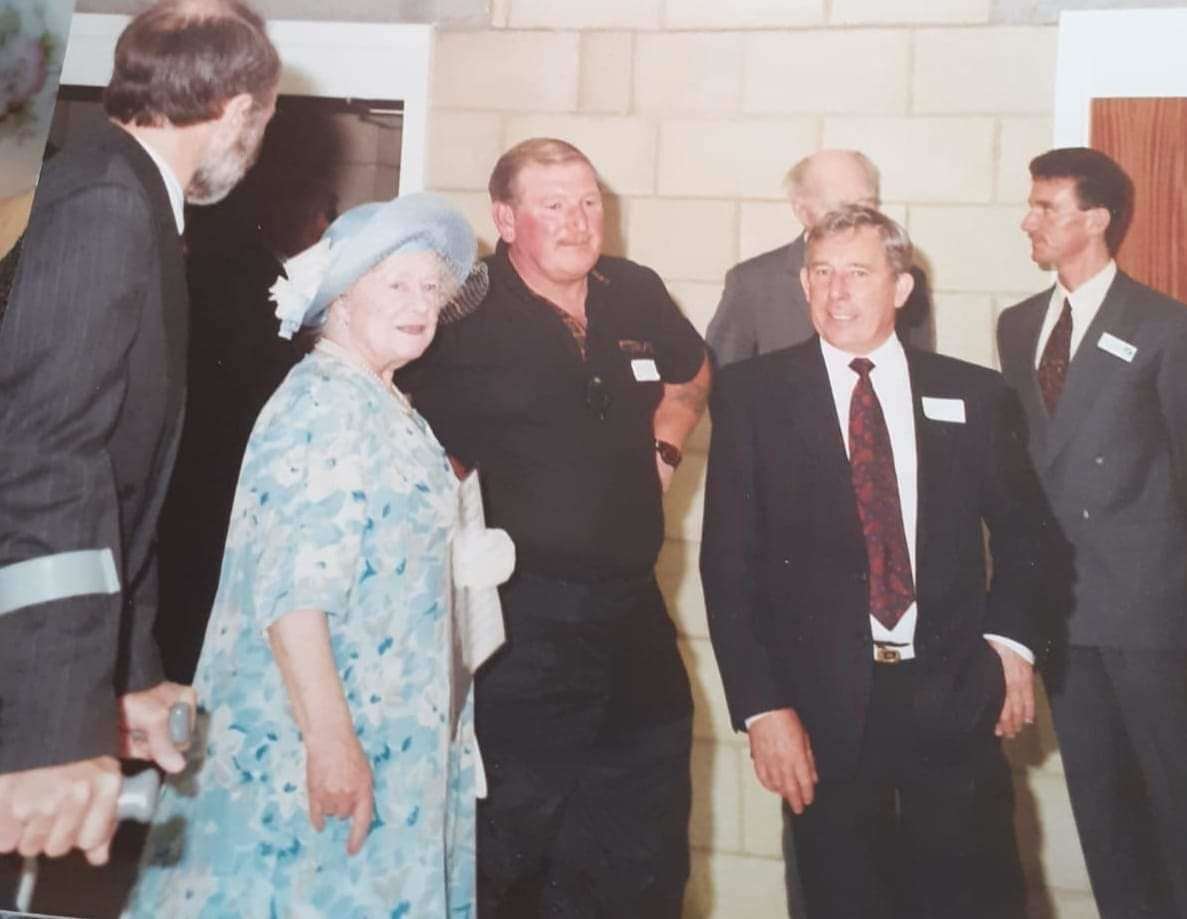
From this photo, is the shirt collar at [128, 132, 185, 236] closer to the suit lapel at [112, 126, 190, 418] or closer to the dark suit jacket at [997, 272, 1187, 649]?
the suit lapel at [112, 126, 190, 418]

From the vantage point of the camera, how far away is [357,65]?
1493 millimetres

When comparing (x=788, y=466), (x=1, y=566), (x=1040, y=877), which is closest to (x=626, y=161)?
(x=788, y=466)

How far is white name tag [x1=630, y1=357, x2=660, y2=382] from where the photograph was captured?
1376 millimetres

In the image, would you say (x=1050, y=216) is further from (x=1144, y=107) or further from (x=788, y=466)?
(x=788, y=466)

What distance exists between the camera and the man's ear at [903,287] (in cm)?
133

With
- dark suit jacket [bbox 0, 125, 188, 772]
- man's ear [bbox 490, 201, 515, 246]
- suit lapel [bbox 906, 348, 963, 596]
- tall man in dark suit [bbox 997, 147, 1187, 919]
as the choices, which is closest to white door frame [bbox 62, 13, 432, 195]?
man's ear [bbox 490, 201, 515, 246]

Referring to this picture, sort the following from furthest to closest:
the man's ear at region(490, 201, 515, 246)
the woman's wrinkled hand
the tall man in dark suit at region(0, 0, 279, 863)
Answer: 1. the man's ear at region(490, 201, 515, 246)
2. the woman's wrinkled hand
3. the tall man in dark suit at region(0, 0, 279, 863)

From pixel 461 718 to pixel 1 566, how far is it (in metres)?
0.59

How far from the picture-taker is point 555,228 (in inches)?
54.7

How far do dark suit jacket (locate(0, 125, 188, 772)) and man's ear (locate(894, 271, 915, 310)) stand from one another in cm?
96

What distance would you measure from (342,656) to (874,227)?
0.89 meters

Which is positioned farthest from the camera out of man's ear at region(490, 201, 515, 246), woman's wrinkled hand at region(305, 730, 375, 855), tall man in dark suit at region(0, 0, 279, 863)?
man's ear at region(490, 201, 515, 246)

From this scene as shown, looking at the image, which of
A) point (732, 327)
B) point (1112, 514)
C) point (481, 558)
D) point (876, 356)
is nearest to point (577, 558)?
point (481, 558)

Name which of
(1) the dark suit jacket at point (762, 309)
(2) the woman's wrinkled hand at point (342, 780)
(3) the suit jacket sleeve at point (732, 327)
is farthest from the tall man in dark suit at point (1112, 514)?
(2) the woman's wrinkled hand at point (342, 780)
